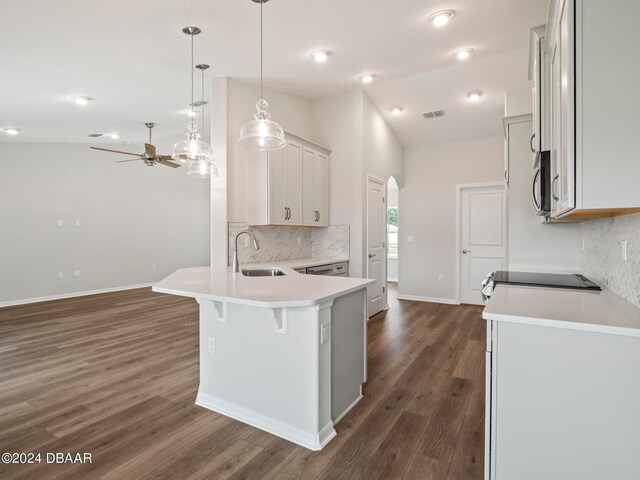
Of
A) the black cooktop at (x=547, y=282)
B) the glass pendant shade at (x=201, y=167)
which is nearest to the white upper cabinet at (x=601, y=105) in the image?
the black cooktop at (x=547, y=282)

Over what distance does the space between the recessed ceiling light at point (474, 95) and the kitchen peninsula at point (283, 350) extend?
3568 millimetres

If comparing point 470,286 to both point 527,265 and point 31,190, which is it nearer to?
point 527,265

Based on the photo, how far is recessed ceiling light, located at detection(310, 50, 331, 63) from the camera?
145 inches

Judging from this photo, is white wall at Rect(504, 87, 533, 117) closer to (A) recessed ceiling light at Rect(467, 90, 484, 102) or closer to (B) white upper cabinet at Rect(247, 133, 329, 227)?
(A) recessed ceiling light at Rect(467, 90, 484, 102)

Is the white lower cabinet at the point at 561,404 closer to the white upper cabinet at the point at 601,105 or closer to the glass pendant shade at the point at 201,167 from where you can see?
the white upper cabinet at the point at 601,105

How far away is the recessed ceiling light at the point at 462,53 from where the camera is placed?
12.5ft

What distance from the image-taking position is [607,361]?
139cm

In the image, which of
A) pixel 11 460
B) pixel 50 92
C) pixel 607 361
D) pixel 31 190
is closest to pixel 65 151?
pixel 31 190

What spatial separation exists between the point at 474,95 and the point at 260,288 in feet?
→ 13.8

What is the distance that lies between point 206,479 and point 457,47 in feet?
14.0

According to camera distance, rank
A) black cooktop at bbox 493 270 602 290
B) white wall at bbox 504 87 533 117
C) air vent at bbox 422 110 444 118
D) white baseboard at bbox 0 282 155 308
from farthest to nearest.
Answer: white baseboard at bbox 0 282 155 308 → air vent at bbox 422 110 444 118 → white wall at bbox 504 87 533 117 → black cooktop at bbox 493 270 602 290

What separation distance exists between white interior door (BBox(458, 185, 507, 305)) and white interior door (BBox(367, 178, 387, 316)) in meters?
1.50

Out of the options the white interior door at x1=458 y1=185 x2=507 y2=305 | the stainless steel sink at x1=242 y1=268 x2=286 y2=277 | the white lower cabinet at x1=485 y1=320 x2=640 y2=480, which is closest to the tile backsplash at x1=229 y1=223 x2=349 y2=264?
the stainless steel sink at x1=242 y1=268 x2=286 y2=277

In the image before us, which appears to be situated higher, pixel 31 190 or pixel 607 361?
pixel 31 190
